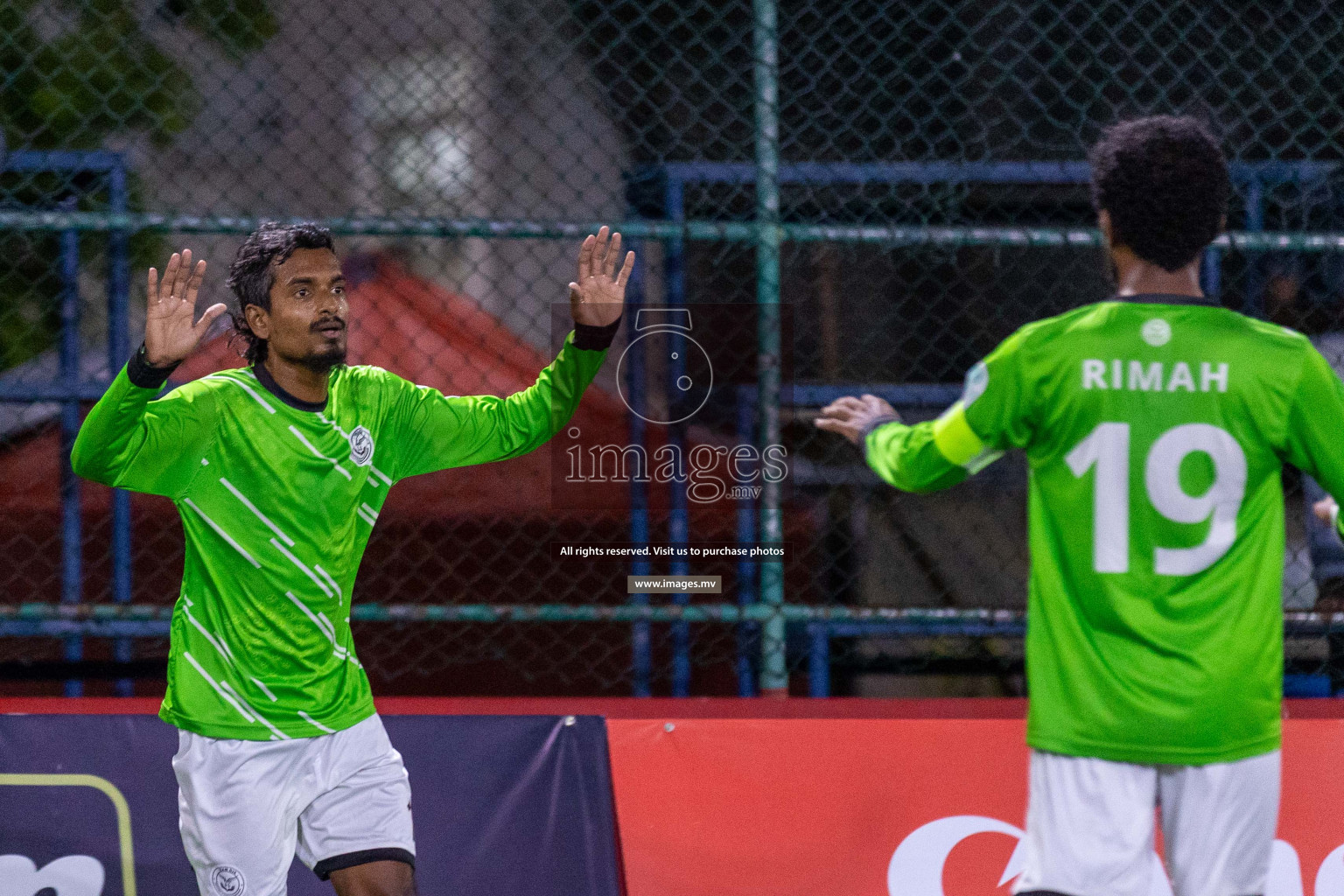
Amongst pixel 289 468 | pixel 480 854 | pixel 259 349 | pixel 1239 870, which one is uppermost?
pixel 259 349

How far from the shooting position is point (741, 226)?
152 inches

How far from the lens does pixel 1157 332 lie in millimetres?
2295

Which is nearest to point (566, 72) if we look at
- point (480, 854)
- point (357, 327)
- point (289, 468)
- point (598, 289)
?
point (357, 327)

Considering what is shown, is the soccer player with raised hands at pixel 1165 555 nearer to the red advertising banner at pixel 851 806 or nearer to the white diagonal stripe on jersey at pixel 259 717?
the red advertising banner at pixel 851 806

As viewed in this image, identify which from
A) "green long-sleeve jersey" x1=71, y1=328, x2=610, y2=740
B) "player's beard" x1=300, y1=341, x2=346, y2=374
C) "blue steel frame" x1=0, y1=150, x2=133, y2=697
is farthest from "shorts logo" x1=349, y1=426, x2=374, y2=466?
"blue steel frame" x1=0, y1=150, x2=133, y2=697

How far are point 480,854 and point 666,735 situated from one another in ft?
1.87

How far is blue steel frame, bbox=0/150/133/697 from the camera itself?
4141 millimetres

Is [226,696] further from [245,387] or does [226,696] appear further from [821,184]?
[821,184]

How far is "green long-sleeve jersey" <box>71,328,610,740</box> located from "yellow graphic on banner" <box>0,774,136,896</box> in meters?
0.72

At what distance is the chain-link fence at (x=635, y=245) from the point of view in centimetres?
423

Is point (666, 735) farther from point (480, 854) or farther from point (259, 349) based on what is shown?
point (259, 349)

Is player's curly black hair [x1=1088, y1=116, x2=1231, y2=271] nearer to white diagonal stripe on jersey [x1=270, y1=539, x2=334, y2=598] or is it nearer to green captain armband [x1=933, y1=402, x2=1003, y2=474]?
green captain armband [x1=933, y1=402, x2=1003, y2=474]

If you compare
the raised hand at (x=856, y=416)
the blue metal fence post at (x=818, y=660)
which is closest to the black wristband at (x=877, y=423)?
the raised hand at (x=856, y=416)

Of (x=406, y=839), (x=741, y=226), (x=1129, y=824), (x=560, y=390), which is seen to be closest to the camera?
(x=1129, y=824)
